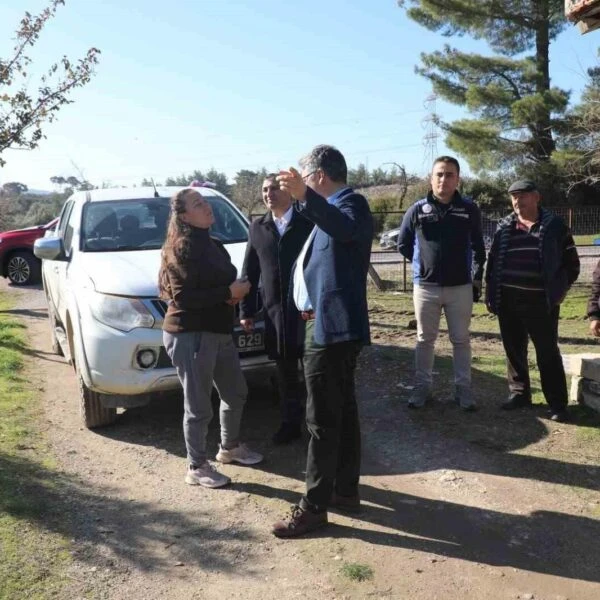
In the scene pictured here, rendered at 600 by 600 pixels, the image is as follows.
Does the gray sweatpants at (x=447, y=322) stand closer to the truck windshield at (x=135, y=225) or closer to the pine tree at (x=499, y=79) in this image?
the truck windshield at (x=135, y=225)

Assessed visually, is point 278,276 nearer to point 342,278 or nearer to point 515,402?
point 342,278

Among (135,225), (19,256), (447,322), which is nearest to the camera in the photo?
(447,322)

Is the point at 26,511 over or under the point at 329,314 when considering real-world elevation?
under

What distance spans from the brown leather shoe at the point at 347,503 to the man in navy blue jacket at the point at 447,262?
1777 mm

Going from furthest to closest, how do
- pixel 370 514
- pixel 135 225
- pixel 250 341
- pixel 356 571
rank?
pixel 135 225 < pixel 250 341 < pixel 370 514 < pixel 356 571

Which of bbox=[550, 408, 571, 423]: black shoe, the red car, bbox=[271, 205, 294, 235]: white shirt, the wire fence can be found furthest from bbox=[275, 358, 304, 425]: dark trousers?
the red car

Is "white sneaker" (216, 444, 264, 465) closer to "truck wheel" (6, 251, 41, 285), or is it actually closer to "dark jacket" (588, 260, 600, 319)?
"dark jacket" (588, 260, 600, 319)

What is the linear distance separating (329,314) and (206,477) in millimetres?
1443

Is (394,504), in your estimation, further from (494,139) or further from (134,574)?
(494,139)

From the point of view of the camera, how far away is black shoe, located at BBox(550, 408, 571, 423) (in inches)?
200

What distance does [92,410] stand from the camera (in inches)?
202

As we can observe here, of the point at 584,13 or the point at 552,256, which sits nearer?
the point at 584,13

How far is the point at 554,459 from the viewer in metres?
4.45

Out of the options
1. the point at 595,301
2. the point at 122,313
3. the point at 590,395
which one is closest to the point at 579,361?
the point at 590,395
